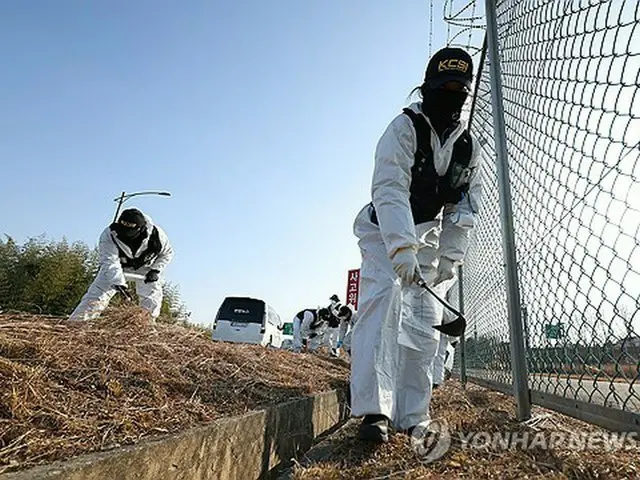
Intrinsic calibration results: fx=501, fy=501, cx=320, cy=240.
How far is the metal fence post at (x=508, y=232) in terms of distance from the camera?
2738mm

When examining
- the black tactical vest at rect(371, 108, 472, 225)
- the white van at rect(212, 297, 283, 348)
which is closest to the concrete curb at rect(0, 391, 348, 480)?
the black tactical vest at rect(371, 108, 472, 225)

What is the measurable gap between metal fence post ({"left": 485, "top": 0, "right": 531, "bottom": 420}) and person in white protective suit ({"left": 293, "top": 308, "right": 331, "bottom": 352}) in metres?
13.4

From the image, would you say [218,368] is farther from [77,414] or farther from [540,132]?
[540,132]

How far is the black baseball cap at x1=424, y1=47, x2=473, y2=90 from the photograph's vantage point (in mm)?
2729

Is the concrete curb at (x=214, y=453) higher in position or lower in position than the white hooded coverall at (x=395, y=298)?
lower


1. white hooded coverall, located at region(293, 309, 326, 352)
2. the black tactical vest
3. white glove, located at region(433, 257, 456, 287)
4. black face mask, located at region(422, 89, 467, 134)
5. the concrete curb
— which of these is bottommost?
the concrete curb

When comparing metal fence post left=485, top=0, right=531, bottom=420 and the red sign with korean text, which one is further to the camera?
the red sign with korean text

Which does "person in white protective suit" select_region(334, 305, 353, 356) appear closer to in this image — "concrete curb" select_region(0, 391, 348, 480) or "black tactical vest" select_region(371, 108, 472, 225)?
"concrete curb" select_region(0, 391, 348, 480)

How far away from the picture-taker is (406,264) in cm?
237

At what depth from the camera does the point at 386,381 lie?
237 cm

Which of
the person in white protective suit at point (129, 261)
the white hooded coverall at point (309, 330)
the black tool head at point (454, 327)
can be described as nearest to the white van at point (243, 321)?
the white hooded coverall at point (309, 330)

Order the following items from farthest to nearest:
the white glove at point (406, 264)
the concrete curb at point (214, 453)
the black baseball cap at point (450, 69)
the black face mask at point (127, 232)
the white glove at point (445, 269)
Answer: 1. the black face mask at point (127, 232)
2. the white glove at point (445, 269)
3. the black baseball cap at point (450, 69)
4. the white glove at point (406, 264)
5. the concrete curb at point (214, 453)

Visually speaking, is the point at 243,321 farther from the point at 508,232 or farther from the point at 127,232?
the point at 508,232

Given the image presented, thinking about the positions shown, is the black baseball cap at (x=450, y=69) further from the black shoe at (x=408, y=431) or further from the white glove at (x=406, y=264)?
the black shoe at (x=408, y=431)
